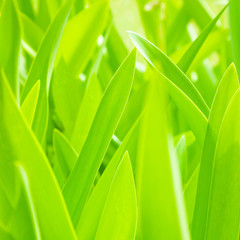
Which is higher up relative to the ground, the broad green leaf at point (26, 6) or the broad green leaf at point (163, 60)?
the broad green leaf at point (26, 6)

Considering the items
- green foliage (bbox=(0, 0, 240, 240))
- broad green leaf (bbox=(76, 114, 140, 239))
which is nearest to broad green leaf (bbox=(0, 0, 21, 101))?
green foliage (bbox=(0, 0, 240, 240))

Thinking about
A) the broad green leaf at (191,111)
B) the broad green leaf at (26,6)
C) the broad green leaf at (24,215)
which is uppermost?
the broad green leaf at (26,6)

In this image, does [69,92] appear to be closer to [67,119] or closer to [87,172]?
[67,119]

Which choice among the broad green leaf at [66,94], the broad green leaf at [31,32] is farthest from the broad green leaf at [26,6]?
the broad green leaf at [66,94]

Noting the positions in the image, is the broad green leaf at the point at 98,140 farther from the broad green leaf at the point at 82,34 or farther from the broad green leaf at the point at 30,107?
the broad green leaf at the point at 82,34

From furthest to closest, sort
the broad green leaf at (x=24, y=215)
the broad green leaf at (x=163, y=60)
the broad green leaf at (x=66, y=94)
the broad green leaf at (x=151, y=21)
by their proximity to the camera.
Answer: the broad green leaf at (x=151, y=21), the broad green leaf at (x=66, y=94), the broad green leaf at (x=163, y=60), the broad green leaf at (x=24, y=215)

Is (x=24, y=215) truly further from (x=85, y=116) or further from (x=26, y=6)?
(x=26, y=6)

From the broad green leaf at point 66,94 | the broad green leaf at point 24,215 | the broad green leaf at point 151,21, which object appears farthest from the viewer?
the broad green leaf at point 151,21

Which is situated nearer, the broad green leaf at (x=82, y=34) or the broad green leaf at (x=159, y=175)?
the broad green leaf at (x=159, y=175)
